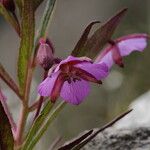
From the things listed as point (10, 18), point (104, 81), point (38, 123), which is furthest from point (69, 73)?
point (104, 81)

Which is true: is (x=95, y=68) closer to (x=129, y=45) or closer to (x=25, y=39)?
(x=25, y=39)

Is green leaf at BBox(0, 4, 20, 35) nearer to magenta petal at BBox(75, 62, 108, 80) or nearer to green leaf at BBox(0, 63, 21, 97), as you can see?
green leaf at BBox(0, 63, 21, 97)

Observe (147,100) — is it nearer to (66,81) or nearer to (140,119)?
(140,119)

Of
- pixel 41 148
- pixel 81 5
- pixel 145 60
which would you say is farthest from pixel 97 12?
pixel 41 148

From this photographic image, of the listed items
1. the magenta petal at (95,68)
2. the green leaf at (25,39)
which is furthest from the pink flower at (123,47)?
the magenta petal at (95,68)

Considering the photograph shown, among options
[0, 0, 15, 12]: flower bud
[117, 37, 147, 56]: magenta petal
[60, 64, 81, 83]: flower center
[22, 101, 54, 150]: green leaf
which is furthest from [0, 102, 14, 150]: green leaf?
[117, 37, 147, 56]: magenta petal

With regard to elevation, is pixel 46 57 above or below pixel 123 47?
above
